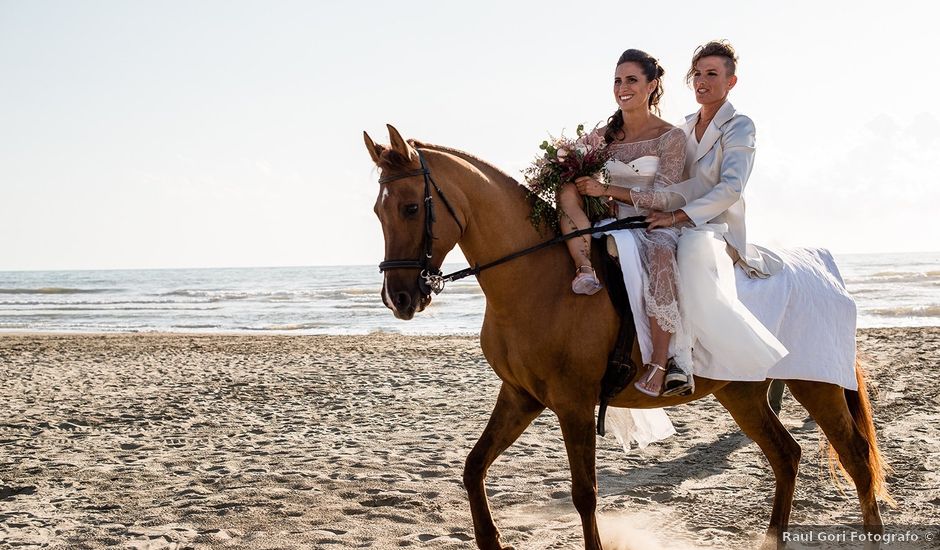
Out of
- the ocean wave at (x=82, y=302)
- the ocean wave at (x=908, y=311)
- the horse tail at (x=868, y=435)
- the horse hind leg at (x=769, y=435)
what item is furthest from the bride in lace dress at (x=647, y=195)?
the ocean wave at (x=82, y=302)

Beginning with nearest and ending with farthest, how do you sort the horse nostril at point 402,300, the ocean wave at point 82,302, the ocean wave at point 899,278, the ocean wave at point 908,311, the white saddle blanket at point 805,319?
the horse nostril at point 402,300 < the white saddle blanket at point 805,319 < the ocean wave at point 908,311 < the ocean wave at point 899,278 < the ocean wave at point 82,302

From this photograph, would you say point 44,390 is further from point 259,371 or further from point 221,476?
point 221,476

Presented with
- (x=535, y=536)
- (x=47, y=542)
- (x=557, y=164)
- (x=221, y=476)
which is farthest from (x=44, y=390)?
(x=557, y=164)

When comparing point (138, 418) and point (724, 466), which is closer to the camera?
point (724, 466)

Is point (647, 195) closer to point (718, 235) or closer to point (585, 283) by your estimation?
point (718, 235)

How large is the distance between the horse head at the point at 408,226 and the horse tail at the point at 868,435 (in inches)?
104

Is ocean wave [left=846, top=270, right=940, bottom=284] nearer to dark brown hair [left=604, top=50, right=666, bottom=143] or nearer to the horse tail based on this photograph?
the horse tail

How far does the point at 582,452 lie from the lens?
12.1 feet

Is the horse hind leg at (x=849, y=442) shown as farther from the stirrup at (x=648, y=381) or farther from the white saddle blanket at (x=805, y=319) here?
the stirrup at (x=648, y=381)

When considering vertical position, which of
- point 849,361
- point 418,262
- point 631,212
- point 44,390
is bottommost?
point 44,390

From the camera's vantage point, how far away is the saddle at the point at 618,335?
149 inches

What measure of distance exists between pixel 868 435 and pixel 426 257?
280 cm

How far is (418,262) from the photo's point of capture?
11.5 ft

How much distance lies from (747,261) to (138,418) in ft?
21.9
